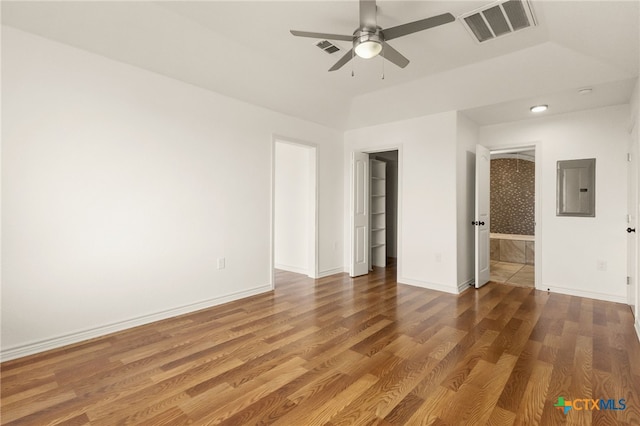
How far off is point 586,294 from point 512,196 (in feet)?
14.7

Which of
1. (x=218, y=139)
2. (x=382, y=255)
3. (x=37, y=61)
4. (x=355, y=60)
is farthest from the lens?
(x=382, y=255)

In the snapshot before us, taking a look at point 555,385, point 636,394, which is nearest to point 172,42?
point 555,385

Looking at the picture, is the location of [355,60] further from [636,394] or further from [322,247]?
[636,394]

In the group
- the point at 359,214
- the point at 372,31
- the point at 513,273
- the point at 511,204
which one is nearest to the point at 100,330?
the point at 372,31

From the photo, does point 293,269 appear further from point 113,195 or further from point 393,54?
point 393,54

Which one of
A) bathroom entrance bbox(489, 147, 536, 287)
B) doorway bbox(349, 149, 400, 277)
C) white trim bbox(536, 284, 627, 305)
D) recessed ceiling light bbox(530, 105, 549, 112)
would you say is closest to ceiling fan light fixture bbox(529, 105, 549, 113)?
recessed ceiling light bbox(530, 105, 549, 112)

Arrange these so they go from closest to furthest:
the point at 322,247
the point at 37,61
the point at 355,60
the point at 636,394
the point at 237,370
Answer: the point at 636,394
the point at 237,370
the point at 37,61
the point at 355,60
the point at 322,247

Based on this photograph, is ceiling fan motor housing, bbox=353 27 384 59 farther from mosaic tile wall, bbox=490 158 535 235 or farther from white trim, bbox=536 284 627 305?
mosaic tile wall, bbox=490 158 535 235

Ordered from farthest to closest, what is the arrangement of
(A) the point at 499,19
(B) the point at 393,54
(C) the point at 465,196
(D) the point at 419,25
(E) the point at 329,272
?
(E) the point at 329,272, (C) the point at 465,196, (A) the point at 499,19, (B) the point at 393,54, (D) the point at 419,25

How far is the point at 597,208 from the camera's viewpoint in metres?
4.16

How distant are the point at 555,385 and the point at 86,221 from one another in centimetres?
394

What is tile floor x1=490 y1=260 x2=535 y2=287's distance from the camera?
16.6ft

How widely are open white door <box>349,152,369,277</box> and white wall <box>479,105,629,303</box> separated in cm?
236

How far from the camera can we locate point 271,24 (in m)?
2.89
